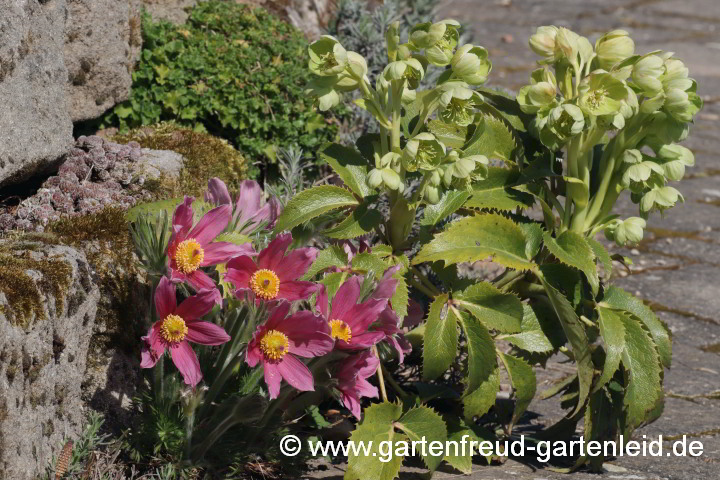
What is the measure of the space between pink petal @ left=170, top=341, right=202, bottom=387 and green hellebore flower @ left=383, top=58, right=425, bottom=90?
770 millimetres

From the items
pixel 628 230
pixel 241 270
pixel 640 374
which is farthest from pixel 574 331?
pixel 241 270

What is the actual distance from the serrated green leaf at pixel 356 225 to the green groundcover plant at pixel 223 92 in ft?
3.90

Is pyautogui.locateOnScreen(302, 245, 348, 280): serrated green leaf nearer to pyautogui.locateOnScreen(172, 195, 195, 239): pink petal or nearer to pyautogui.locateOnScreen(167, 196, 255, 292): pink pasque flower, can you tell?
pyautogui.locateOnScreen(167, 196, 255, 292): pink pasque flower

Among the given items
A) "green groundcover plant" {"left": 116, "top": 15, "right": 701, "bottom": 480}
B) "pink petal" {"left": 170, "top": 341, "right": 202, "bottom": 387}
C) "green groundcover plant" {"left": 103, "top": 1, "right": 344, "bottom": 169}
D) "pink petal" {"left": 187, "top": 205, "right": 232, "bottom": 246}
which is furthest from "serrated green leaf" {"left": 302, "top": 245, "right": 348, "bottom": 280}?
"green groundcover plant" {"left": 103, "top": 1, "right": 344, "bottom": 169}

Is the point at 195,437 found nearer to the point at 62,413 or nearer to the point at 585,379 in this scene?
the point at 62,413

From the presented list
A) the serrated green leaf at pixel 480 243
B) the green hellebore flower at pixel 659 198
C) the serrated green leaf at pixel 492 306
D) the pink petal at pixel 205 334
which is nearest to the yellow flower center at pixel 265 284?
the pink petal at pixel 205 334

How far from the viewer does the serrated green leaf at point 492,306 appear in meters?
2.15

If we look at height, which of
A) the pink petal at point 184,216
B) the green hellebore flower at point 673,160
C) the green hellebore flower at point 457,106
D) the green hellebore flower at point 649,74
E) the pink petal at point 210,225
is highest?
the green hellebore flower at point 649,74

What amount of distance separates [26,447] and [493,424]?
134 cm

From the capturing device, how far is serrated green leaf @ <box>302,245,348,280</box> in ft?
7.27

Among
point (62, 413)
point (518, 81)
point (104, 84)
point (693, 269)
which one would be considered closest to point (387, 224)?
point (62, 413)

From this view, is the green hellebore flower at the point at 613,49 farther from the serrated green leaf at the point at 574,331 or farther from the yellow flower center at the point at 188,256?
the yellow flower center at the point at 188,256

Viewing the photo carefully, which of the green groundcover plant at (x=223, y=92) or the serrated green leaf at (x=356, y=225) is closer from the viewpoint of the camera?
the serrated green leaf at (x=356, y=225)

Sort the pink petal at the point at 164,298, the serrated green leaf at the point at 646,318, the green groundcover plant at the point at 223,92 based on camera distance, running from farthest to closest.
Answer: the green groundcover plant at the point at 223,92 < the serrated green leaf at the point at 646,318 < the pink petal at the point at 164,298
